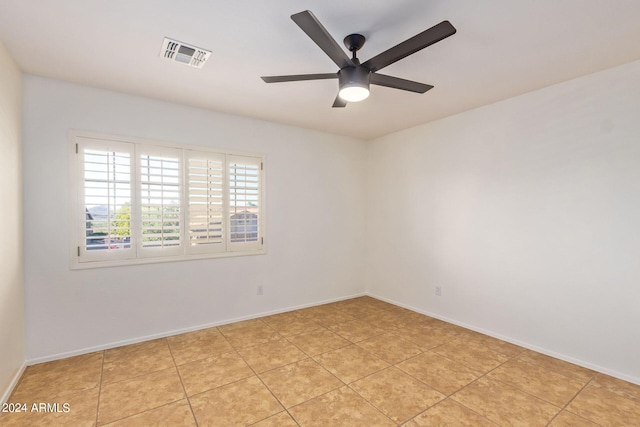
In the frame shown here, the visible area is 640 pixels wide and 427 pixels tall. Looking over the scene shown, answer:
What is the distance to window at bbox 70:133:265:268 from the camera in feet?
9.68

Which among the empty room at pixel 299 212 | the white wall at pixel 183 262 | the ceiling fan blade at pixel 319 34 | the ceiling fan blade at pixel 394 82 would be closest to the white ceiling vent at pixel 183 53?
the empty room at pixel 299 212

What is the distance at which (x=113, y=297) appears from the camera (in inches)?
121

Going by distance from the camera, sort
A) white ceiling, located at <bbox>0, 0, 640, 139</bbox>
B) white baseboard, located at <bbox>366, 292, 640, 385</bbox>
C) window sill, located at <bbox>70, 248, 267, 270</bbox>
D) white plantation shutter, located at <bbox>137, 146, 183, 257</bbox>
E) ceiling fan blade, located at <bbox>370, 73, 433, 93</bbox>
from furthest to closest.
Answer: white plantation shutter, located at <bbox>137, 146, 183, 257</bbox>
window sill, located at <bbox>70, 248, 267, 270</bbox>
white baseboard, located at <bbox>366, 292, 640, 385</bbox>
ceiling fan blade, located at <bbox>370, 73, 433, 93</bbox>
white ceiling, located at <bbox>0, 0, 640, 139</bbox>

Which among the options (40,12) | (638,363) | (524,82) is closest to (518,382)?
(638,363)

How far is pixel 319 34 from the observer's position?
1.62 metres

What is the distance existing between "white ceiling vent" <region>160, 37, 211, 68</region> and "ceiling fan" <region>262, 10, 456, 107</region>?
0.69m

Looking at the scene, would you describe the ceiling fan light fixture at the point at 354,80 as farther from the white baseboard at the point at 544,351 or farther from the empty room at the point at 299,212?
the white baseboard at the point at 544,351

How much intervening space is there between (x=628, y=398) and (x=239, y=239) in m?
3.84

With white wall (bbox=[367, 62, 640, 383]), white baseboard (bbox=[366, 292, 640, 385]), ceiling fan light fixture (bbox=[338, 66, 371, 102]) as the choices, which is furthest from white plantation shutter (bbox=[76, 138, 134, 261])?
white baseboard (bbox=[366, 292, 640, 385])

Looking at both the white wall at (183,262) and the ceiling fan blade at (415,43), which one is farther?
the white wall at (183,262)

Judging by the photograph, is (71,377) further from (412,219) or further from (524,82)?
(524,82)

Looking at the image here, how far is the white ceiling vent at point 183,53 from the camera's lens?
223 cm

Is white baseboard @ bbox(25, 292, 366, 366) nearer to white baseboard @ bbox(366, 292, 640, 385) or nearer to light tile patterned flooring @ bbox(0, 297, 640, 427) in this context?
light tile patterned flooring @ bbox(0, 297, 640, 427)

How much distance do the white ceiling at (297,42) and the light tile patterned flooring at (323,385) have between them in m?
2.60
